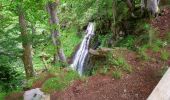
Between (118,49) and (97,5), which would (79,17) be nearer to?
(97,5)

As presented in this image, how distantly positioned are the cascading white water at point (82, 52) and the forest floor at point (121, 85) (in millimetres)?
5017

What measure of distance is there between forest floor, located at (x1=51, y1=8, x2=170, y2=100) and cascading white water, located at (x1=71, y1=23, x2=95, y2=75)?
5050 millimetres

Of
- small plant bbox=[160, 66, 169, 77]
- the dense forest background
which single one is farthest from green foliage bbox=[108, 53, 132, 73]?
small plant bbox=[160, 66, 169, 77]

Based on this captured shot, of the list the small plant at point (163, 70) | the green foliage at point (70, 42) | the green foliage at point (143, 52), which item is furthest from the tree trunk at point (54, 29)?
the green foliage at point (70, 42)

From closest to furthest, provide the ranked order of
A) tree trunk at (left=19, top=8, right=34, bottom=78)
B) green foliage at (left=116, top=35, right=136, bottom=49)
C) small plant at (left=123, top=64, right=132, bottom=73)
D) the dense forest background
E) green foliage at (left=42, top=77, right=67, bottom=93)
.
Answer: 1. green foliage at (left=42, top=77, right=67, bottom=93)
2. small plant at (left=123, top=64, right=132, bottom=73)
3. the dense forest background
4. green foliage at (left=116, top=35, right=136, bottom=49)
5. tree trunk at (left=19, top=8, right=34, bottom=78)

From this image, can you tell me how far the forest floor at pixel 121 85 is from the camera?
7.33 metres

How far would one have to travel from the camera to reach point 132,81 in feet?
25.5

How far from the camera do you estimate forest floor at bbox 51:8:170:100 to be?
732cm

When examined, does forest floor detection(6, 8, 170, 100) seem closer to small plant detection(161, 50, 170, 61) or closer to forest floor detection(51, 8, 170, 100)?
forest floor detection(51, 8, 170, 100)

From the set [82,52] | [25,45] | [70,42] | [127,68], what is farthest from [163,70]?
[70,42]

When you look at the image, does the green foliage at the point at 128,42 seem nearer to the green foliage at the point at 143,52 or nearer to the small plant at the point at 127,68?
the green foliage at the point at 143,52

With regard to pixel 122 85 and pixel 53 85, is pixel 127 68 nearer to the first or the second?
pixel 122 85

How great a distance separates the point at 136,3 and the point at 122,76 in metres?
6.16

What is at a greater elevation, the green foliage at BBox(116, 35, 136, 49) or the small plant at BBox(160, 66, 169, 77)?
the green foliage at BBox(116, 35, 136, 49)
